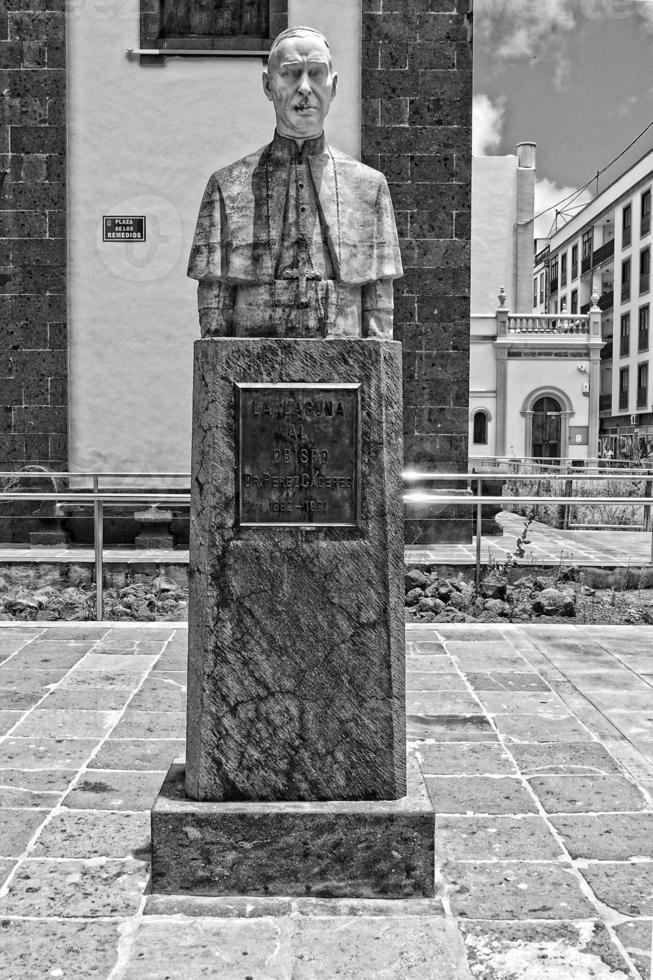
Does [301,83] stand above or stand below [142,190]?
below

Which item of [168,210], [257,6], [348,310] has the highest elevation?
[257,6]

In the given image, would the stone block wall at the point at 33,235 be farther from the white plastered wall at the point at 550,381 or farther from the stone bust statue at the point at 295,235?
the white plastered wall at the point at 550,381

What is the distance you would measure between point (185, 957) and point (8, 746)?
6.05ft

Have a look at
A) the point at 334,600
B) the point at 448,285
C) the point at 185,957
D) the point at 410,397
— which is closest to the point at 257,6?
the point at 448,285

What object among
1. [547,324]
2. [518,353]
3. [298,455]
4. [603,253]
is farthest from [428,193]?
[603,253]

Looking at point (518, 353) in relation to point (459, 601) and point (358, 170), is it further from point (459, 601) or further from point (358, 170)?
point (358, 170)

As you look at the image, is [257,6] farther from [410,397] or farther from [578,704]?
[578,704]

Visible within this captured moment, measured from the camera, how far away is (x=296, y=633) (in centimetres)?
273

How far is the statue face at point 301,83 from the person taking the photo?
8.99ft

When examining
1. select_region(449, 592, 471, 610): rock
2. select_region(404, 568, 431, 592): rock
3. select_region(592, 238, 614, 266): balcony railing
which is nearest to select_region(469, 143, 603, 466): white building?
select_region(592, 238, 614, 266): balcony railing

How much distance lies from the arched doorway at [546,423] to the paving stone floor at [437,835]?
3063 centimetres

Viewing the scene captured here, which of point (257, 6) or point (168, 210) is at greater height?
point (257, 6)

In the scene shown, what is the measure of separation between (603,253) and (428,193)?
3642 centimetres

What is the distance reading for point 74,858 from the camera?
9.70ft
